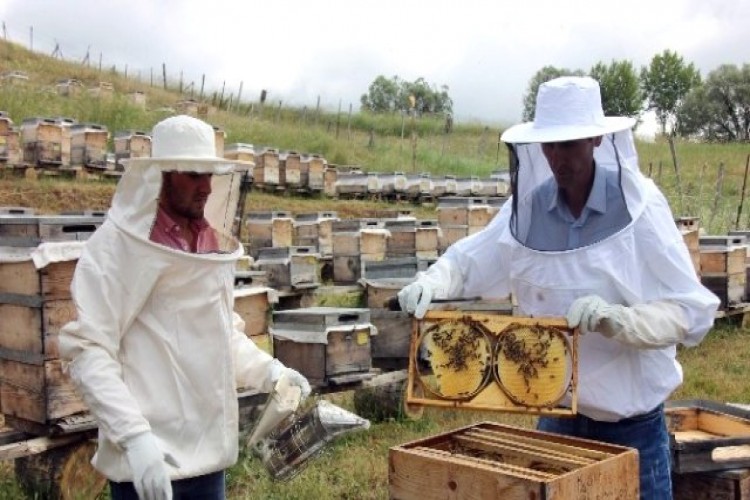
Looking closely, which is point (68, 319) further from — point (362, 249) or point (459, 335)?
point (362, 249)

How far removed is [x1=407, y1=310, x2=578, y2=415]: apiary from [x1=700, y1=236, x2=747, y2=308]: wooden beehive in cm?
689

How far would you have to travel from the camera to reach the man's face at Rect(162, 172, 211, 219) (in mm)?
2658

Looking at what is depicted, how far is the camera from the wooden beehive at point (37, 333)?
13.1 ft

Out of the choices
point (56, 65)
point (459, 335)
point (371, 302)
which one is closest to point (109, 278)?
point (459, 335)

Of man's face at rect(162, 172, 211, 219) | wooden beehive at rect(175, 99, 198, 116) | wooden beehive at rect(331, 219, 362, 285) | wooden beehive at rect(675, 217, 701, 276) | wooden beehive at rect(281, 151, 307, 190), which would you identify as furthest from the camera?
wooden beehive at rect(175, 99, 198, 116)

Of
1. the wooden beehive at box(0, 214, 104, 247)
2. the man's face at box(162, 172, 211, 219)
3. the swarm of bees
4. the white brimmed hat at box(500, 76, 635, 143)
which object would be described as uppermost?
the white brimmed hat at box(500, 76, 635, 143)

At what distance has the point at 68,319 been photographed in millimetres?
4082

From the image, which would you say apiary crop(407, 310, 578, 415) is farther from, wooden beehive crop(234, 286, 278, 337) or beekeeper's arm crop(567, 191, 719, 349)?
wooden beehive crop(234, 286, 278, 337)

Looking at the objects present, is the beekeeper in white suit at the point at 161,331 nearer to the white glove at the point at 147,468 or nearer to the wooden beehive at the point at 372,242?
the white glove at the point at 147,468

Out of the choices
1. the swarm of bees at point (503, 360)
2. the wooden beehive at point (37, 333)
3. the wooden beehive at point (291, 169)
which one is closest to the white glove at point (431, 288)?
the swarm of bees at point (503, 360)

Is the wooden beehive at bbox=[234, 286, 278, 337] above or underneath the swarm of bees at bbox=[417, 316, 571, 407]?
underneath

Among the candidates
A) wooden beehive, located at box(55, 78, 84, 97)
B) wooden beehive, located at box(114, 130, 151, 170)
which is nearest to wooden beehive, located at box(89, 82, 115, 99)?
wooden beehive, located at box(55, 78, 84, 97)

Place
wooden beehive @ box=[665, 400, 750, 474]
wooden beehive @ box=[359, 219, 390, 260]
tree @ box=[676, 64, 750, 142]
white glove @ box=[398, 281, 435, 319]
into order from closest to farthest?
white glove @ box=[398, 281, 435, 319]
wooden beehive @ box=[665, 400, 750, 474]
wooden beehive @ box=[359, 219, 390, 260]
tree @ box=[676, 64, 750, 142]

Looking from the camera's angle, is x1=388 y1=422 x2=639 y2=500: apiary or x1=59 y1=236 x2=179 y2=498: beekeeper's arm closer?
x1=388 y1=422 x2=639 y2=500: apiary
